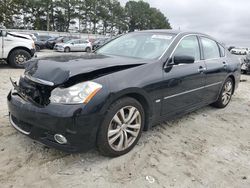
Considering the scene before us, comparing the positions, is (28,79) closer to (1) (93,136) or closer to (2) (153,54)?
(1) (93,136)

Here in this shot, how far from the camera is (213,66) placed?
4902mm

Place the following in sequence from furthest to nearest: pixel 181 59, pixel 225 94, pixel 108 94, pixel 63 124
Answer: pixel 225 94
pixel 181 59
pixel 108 94
pixel 63 124

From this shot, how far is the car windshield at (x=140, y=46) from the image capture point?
395 centimetres

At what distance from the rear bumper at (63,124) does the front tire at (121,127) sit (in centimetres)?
12

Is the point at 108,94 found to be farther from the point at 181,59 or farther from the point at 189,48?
the point at 189,48

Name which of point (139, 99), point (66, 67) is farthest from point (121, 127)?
point (66, 67)

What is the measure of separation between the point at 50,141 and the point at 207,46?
3.31 metres

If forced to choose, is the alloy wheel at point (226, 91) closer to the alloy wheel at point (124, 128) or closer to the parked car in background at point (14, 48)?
the alloy wheel at point (124, 128)

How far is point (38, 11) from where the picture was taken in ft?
204

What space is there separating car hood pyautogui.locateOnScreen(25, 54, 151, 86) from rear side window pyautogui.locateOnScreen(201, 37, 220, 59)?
1.75 m

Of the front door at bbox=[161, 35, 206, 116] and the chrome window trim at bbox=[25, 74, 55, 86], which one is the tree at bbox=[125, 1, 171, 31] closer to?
the front door at bbox=[161, 35, 206, 116]

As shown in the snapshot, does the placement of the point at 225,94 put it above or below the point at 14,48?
below

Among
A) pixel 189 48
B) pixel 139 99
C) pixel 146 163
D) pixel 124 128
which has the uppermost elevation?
pixel 189 48

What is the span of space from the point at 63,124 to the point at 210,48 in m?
3.34
